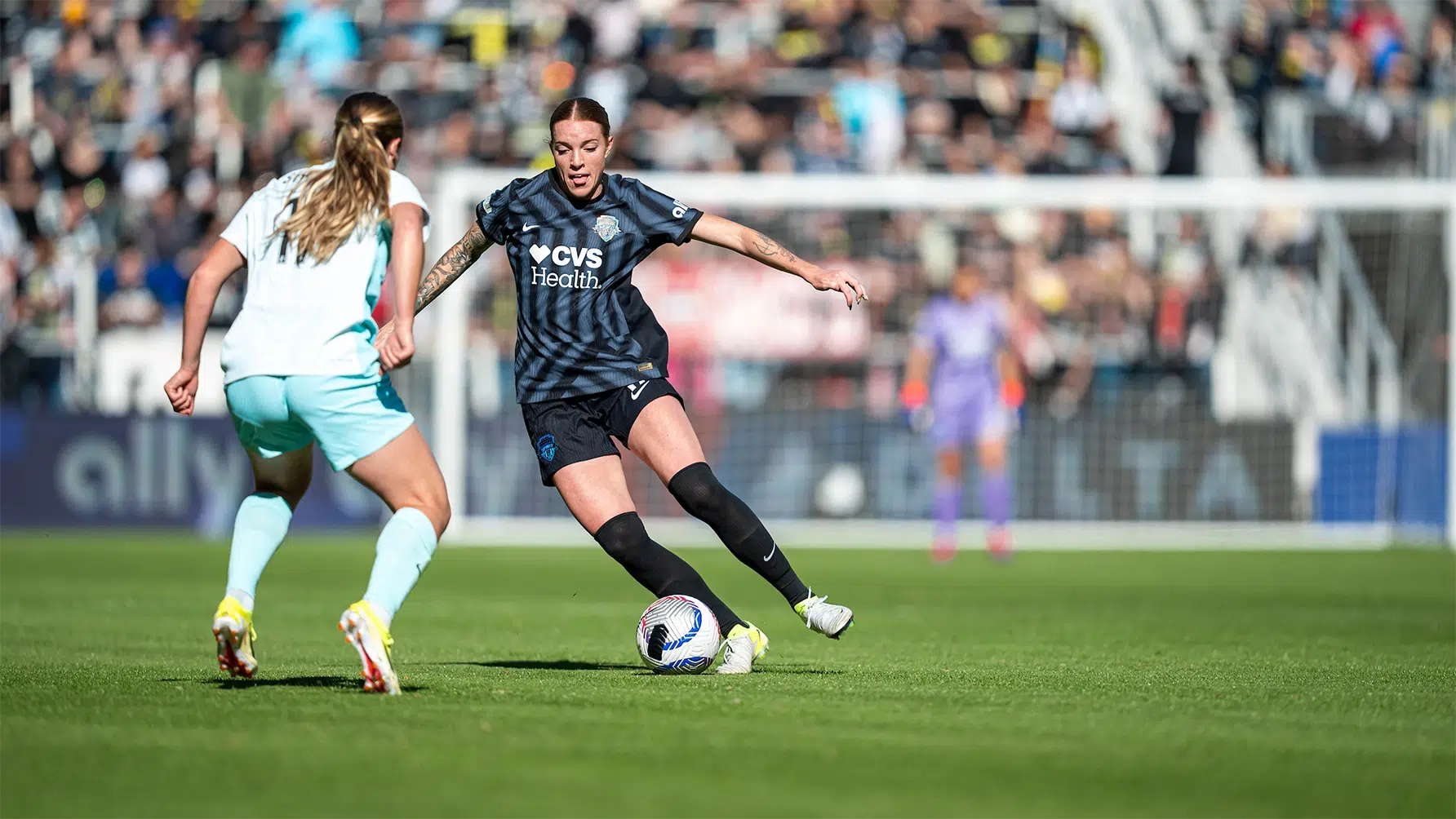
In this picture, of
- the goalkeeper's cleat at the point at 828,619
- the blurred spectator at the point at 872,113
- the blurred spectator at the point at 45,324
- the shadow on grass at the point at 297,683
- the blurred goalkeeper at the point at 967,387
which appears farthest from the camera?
the blurred spectator at the point at 872,113

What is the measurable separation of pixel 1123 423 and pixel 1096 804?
15362 millimetres

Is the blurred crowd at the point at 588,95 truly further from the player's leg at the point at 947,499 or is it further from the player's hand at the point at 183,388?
the player's hand at the point at 183,388

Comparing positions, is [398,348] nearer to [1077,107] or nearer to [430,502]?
[430,502]

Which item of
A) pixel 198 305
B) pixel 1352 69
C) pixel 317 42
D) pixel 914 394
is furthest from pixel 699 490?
pixel 1352 69

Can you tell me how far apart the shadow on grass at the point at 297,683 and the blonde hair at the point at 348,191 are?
Result: 4.95 feet

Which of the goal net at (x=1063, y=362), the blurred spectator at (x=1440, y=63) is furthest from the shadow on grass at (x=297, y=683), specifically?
the blurred spectator at (x=1440, y=63)

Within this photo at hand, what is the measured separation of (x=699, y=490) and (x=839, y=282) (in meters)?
0.95

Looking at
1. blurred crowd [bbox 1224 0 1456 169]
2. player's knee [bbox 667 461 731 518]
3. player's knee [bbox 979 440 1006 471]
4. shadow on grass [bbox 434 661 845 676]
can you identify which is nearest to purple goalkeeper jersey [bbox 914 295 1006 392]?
player's knee [bbox 979 440 1006 471]

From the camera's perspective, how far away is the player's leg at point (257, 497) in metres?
6.40

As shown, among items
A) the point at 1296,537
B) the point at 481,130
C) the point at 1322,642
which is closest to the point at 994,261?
the point at 1296,537

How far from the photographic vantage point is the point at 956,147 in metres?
23.5

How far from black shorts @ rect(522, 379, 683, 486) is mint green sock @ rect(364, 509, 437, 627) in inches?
44.8

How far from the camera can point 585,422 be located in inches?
307

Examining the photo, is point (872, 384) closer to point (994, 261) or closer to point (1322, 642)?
point (994, 261)
